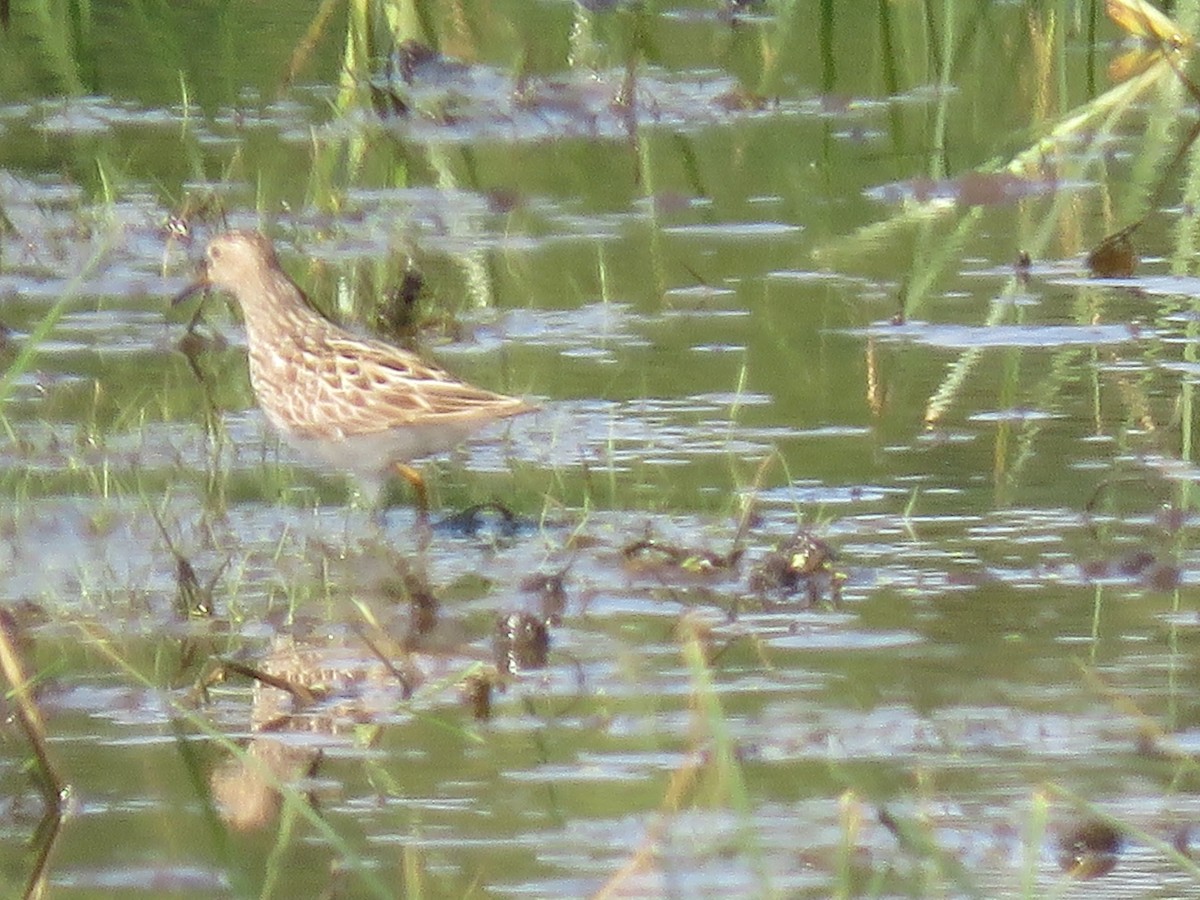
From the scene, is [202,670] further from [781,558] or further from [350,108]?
[350,108]

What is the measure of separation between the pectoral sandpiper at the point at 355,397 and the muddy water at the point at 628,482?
157mm

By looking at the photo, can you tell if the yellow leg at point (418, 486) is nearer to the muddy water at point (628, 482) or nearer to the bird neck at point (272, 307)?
the muddy water at point (628, 482)

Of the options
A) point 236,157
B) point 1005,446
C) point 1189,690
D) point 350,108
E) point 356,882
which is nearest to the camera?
point 356,882

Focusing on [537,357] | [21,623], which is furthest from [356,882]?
[537,357]

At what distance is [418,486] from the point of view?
7.06m

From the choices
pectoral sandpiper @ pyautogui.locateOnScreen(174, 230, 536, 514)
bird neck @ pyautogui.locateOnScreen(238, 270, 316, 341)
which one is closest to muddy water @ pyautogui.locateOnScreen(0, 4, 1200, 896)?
pectoral sandpiper @ pyautogui.locateOnScreen(174, 230, 536, 514)

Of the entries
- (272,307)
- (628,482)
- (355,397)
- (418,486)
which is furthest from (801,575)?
(272,307)

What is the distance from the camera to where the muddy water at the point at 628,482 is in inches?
191

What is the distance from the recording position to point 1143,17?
11477 mm

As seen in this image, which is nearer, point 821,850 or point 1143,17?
point 821,850

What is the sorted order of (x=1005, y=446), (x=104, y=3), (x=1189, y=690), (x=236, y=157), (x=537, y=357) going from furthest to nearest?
1. (x=104, y=3)
2. (x=236, y=157)
3. (x=537, y=357)
4. (x=1005, y=446)
5. (x=1189, y=690)

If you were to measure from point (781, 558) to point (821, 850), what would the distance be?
1.51 meters

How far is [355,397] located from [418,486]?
245mm

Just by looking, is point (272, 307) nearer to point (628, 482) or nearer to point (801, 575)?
point (628, 482)
